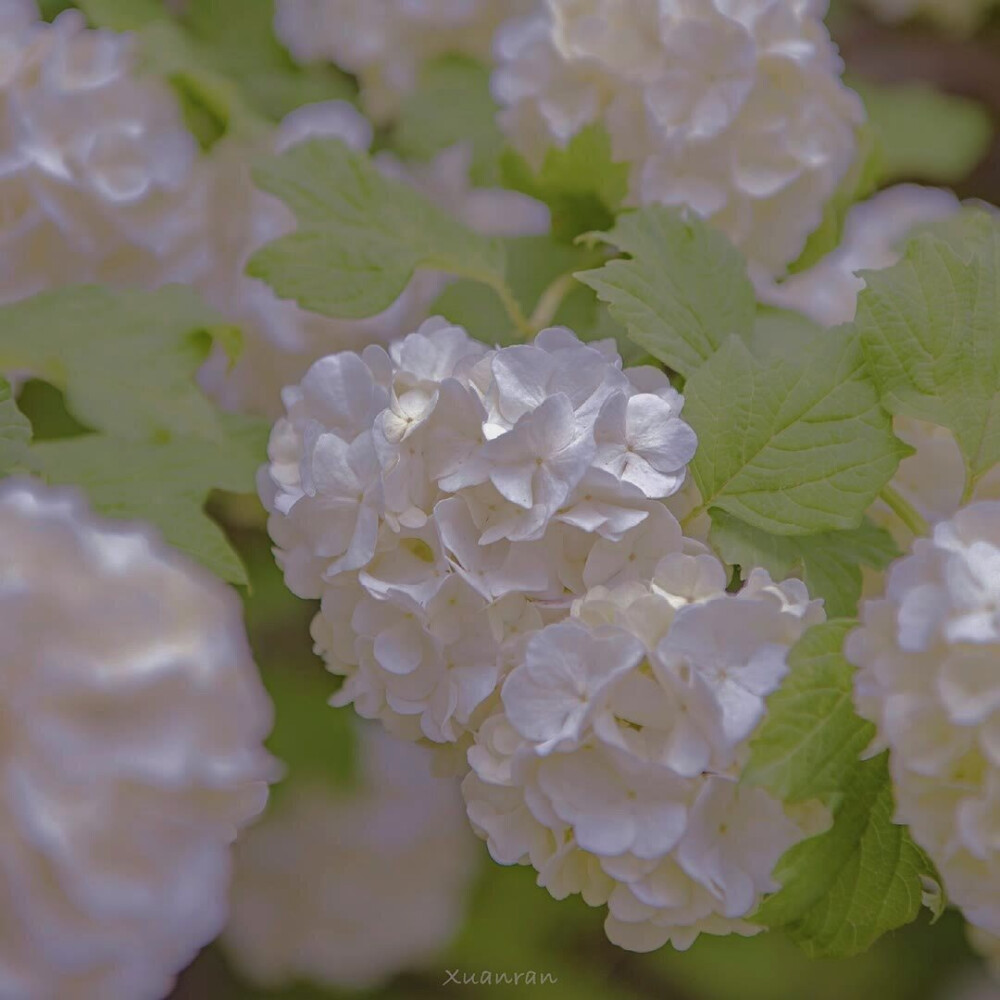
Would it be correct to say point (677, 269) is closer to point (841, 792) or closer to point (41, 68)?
point (841, 792)

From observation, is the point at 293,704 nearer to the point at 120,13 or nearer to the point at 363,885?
the point at 363,885

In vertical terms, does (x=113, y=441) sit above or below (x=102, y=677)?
below

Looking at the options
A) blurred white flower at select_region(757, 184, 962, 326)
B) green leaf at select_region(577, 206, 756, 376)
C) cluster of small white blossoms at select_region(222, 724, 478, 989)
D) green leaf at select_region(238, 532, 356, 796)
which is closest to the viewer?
green leaf at select_region(577, 206, 756, 376)

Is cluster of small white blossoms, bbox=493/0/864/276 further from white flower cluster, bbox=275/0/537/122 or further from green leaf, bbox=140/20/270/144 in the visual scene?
white flower cluster, bbox=275/0/537/122

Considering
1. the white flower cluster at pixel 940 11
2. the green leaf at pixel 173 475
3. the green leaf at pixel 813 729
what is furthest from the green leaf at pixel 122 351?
the white flower cluster at pixel 940 11

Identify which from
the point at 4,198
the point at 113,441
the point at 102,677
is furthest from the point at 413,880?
the point at 102,677

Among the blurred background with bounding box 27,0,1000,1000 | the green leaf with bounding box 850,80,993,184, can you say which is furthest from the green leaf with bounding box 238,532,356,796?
the green leaf with bounding box 850,80,993,184
